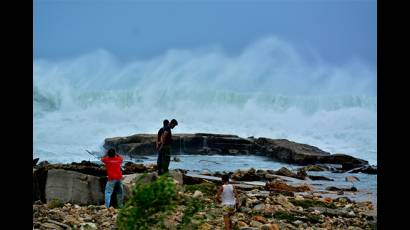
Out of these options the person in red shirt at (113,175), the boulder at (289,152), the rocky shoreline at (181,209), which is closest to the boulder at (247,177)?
the rocky shoreline at (181,209)

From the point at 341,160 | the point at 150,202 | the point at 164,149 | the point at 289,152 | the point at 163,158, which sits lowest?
the point at 341,160

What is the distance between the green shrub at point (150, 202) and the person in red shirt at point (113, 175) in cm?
559

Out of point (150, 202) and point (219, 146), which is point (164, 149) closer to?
point (150, 202)

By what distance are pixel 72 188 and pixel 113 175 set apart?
Answer: 1499 millimetres

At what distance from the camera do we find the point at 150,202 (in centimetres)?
571

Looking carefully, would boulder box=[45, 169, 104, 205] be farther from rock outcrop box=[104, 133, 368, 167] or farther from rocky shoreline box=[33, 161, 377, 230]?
rock outcrop box=[104, 133, 368, 167]

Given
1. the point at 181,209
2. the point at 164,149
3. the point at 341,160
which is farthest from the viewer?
the point at 341,160

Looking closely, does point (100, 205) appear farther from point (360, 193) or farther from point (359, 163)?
point (359, 163)

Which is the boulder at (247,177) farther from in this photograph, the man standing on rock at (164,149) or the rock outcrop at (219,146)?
the rock outcrop at (219,146)

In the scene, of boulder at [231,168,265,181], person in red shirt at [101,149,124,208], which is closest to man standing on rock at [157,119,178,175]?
person in red shirt at [101,149,124,208]

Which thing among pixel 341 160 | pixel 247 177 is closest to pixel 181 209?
pixel 247 177

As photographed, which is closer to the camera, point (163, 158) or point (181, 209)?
point (181, 209)

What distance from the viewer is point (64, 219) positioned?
10.7 metres
